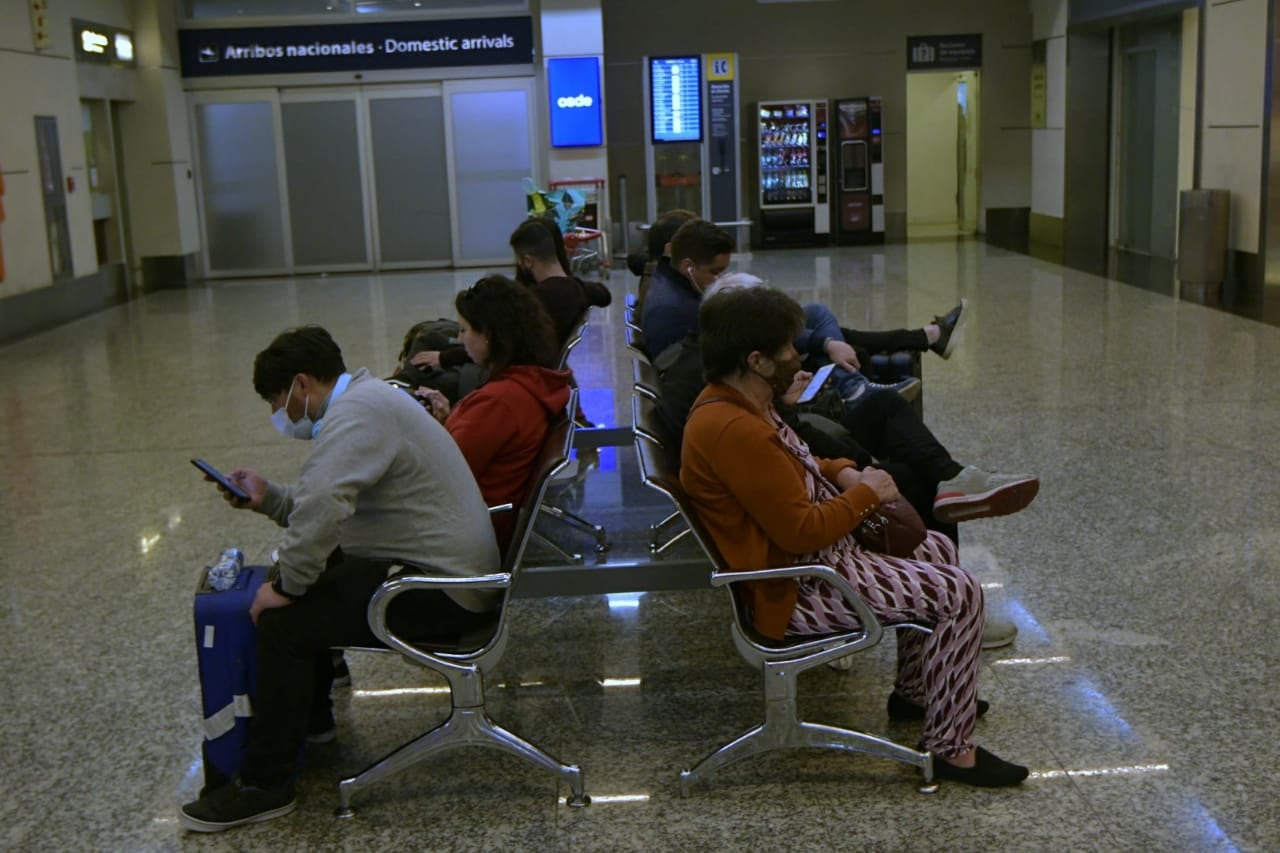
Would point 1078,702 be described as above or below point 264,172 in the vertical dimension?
below

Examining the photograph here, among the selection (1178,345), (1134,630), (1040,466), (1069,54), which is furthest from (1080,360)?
(1069,54)

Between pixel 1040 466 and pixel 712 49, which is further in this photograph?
pixel 712 49

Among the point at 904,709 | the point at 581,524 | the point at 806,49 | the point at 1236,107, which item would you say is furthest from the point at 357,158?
the point at 904,709

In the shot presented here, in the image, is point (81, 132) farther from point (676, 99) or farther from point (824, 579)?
point (824, 579)

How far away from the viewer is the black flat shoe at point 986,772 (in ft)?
10.3

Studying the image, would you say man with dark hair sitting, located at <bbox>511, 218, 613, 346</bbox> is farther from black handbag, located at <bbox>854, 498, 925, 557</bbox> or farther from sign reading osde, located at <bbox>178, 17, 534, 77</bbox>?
sign reading osde, located at <bbox>178, 17, 534, 77</bbox>

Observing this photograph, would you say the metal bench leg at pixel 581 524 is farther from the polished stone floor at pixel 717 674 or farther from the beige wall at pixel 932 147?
the beige wall at pixel 932 147

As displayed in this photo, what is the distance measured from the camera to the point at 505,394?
3.61m

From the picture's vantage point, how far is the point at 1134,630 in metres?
4.06

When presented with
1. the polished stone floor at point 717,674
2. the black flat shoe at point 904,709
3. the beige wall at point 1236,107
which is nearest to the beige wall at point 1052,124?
the beige wall at point 1236,107

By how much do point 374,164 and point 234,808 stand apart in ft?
48.9

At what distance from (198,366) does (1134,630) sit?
7789 millimetres

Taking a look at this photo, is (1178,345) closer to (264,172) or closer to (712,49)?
(712,49)

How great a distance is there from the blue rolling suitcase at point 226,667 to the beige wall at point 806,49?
15.4 meters
